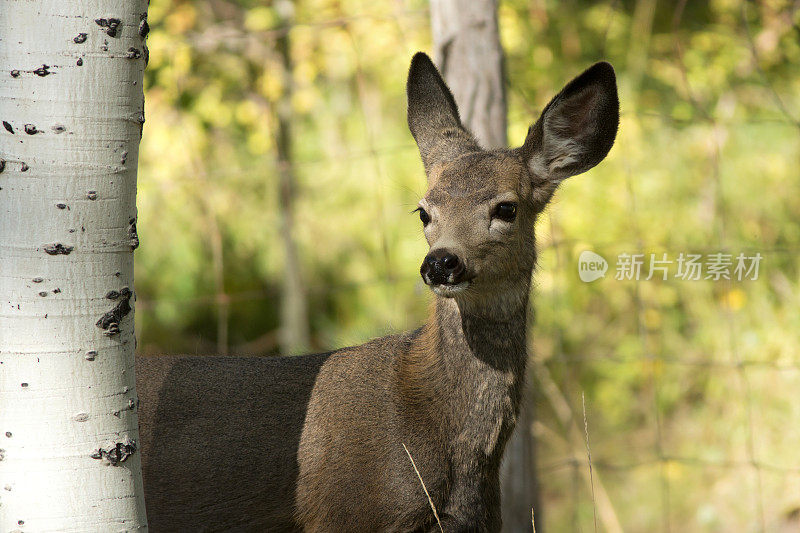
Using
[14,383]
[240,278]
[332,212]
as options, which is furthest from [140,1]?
[240,278]

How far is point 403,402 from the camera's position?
3.31 metres

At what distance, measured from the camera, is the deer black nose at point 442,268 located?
291 cm

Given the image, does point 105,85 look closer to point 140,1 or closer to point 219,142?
point 140,1

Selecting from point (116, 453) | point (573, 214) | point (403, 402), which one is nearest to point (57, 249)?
point (116, 453)

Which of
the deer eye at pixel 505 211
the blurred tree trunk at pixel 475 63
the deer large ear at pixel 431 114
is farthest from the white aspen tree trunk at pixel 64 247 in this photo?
the blurred tree trunk at pixel 475 63

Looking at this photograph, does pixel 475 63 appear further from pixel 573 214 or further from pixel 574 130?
pixel 573 214

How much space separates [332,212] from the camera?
305 inches

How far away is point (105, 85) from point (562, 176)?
1.98 metres

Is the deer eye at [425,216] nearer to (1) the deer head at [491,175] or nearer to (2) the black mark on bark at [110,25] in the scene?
(1) the deer head at [491,175]

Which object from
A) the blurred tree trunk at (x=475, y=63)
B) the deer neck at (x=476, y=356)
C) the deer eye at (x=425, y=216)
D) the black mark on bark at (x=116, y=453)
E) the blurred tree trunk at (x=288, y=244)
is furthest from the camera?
the blurred tree trunk at (x=288, y=244)

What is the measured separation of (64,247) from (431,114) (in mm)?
2042

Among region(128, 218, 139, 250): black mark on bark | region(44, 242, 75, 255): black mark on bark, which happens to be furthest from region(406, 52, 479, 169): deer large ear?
region(44, 242, 75, 255): black mark on bark

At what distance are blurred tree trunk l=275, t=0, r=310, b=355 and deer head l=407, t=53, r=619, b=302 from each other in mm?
3335

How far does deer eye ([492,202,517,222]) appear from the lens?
3.29 meters
